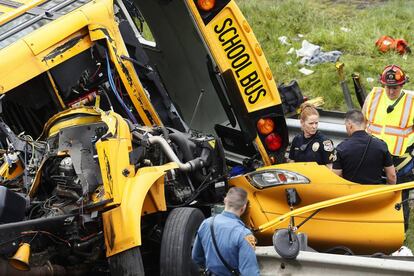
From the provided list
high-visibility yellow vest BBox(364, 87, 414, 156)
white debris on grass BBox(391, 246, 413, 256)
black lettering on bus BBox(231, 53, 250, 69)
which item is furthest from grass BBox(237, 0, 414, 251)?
white debris on grass BBox(391, 246, 413, 256)

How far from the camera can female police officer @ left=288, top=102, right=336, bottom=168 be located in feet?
19.6

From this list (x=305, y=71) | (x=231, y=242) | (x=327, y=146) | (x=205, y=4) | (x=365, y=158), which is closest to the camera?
(x=231, y=242)

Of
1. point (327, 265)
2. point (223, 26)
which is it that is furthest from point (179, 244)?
point (223, 26)

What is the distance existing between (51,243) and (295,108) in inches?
148

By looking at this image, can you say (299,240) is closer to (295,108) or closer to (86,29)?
(86,29)

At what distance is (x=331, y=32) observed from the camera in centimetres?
1062

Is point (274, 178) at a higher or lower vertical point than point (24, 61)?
lower

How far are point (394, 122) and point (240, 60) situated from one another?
1419 mm

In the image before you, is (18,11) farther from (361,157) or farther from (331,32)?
(331,32)

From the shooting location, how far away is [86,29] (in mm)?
5949

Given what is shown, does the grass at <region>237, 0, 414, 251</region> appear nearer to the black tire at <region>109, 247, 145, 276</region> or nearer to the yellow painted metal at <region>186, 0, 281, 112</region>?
the yellow painted metal at <region>186, 0, 281, 112</region>

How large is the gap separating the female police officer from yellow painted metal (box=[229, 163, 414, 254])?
284 millimetres

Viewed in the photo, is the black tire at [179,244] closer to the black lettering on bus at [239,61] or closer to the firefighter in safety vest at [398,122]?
the black lettering on bus at [239,61]

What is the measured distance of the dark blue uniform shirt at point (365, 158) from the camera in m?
5.73
